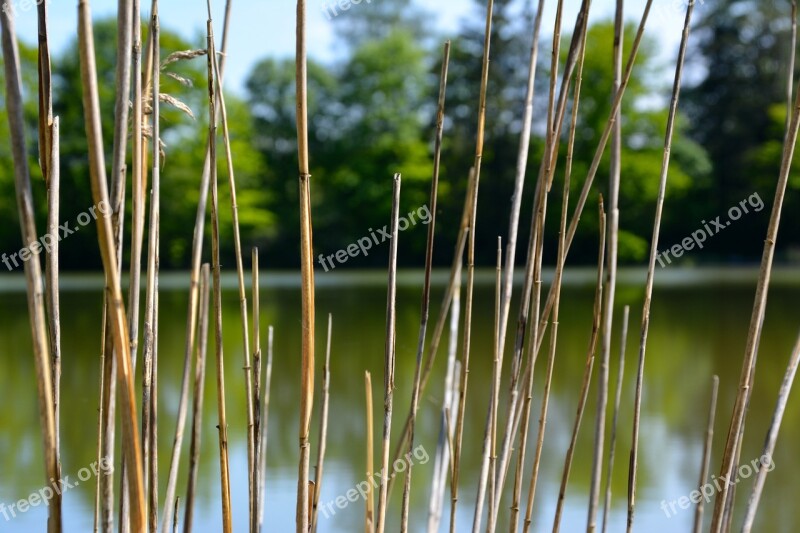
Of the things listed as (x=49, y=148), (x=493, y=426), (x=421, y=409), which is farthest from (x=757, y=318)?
(x=421, y=409)

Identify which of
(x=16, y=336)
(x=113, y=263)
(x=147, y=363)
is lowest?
(x=113, y=263)

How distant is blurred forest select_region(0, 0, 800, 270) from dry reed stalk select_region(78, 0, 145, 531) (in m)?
22.8

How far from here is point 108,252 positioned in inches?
39.2

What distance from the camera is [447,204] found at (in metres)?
25.3

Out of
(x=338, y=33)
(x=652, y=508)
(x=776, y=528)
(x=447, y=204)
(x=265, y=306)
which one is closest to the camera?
(x=776, y=528)

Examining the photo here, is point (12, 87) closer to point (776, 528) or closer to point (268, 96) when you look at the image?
point (776, 528)

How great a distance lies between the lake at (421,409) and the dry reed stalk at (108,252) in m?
3.54

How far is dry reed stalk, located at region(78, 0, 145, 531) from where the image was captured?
3.09 ft

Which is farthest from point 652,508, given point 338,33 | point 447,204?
point 338,33

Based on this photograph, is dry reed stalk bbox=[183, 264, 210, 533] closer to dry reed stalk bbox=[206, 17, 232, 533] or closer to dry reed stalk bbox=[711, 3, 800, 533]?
dry reed stalk bbox=[206, 17, 232, 533]

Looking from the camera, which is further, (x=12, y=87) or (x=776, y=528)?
(x=776, y=528)

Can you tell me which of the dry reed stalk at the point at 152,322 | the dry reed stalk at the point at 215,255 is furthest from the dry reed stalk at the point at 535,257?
the dry reed stalk at the point at 152,322

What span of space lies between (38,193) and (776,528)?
71.0 feet

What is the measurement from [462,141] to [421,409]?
18.5 meters
